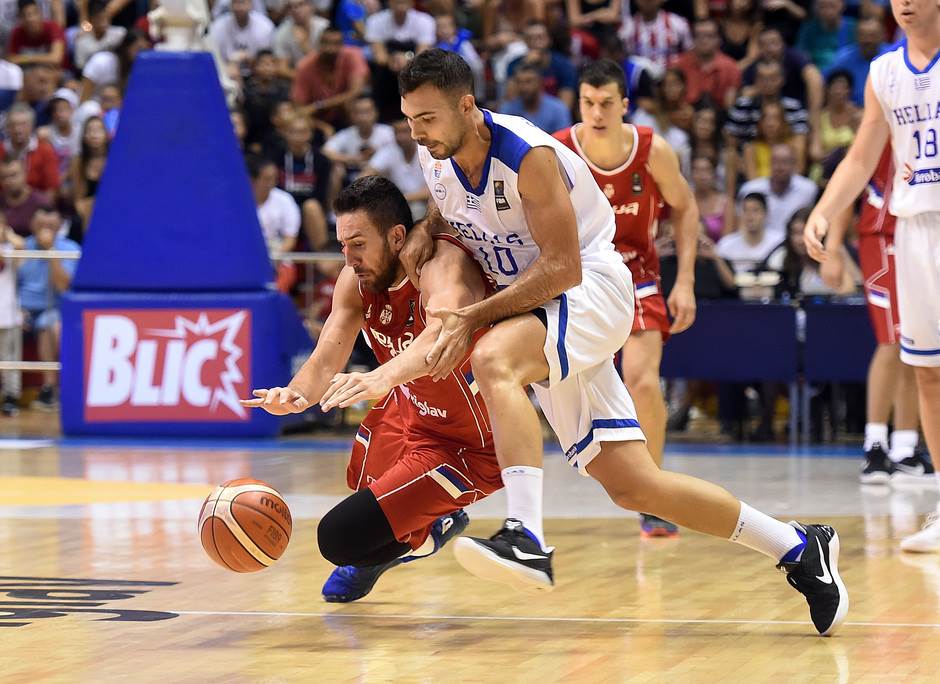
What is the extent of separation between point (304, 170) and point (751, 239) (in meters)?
4.34

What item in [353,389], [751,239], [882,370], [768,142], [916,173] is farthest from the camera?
[768,142]

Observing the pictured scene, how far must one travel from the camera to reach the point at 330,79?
15320 millimetres

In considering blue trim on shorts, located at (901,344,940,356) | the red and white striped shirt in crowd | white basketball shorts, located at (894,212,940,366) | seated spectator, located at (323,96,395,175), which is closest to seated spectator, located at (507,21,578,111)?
the red and white striped shirt in crowd

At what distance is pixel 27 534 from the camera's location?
7.04m

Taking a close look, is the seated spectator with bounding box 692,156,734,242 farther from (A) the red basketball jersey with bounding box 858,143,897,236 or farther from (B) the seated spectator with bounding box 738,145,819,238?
(A) the red basketball jersey with bounding box 858,143,897,236

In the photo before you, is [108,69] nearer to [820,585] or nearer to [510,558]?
[820,585]

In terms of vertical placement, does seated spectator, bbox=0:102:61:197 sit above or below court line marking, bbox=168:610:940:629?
above

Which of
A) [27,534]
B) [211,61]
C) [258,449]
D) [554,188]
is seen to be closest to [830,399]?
[258,449]

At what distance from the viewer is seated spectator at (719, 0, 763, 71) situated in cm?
1528

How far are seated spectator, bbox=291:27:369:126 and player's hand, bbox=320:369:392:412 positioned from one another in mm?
10887

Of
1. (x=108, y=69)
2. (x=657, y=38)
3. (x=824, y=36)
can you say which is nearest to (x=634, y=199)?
(x=657, y=38)

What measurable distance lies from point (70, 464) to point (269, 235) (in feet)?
12.1

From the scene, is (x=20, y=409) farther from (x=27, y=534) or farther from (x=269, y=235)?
(x=27, y=534)

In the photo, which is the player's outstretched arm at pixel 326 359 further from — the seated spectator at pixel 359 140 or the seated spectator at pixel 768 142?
the seated spectator at pixel 359 140
